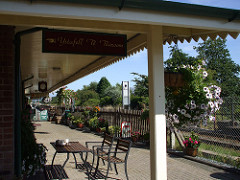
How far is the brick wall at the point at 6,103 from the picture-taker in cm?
373

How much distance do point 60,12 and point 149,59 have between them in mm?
1427

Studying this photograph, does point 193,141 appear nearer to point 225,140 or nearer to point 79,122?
point 225,140

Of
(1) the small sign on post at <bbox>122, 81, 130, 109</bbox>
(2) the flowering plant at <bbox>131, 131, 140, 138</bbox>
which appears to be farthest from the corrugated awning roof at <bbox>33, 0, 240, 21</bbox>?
(1) the small sign on post at <bbox>122, 81, 130, 109</bbox>

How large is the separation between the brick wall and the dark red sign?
846 millimetres

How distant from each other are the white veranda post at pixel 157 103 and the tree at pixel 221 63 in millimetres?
34881

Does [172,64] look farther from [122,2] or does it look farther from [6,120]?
[6,120]

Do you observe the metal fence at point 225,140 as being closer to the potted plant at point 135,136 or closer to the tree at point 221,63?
the potted plant at point 135,136

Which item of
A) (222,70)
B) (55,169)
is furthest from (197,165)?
(222,70)

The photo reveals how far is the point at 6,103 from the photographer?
3.79 m

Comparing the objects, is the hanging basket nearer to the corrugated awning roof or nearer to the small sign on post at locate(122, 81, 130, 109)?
the corrugated awning roof

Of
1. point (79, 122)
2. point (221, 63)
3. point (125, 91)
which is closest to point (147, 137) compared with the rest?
point (125, 91)

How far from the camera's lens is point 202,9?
10.0 feet

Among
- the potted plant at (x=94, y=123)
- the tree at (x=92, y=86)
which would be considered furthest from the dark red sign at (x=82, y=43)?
the tree at (x=92, y=86)

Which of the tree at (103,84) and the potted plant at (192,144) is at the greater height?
the tree at (103,84)
